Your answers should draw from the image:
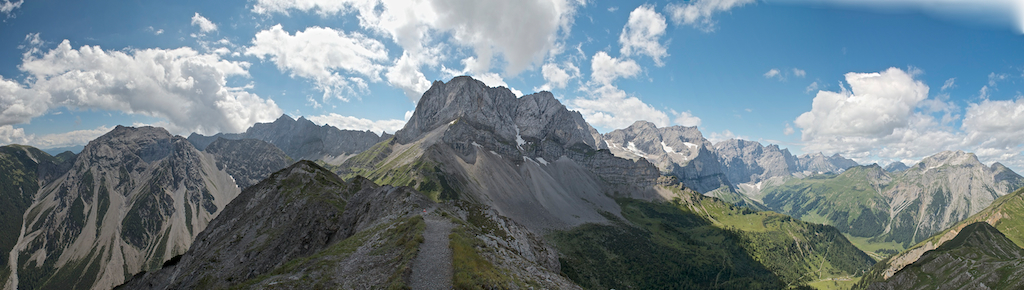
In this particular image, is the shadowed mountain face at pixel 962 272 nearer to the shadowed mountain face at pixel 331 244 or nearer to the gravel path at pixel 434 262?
the shadowed mountain face at pixel 331 244

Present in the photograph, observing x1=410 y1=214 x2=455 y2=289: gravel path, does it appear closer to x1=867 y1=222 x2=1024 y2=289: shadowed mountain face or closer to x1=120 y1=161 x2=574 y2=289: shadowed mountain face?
x1=120 y1=161 x2=574 y2=289: shadowed mountain face

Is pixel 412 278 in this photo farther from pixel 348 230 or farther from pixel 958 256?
pixel 958 256

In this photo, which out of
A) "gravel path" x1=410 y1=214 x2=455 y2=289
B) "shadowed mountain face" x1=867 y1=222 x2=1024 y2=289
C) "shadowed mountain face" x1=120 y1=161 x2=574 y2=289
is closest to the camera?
"gravel path" x1=410 y1=214 x2=455 y2=289

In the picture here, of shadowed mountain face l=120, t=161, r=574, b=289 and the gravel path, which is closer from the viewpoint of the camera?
the gravel path

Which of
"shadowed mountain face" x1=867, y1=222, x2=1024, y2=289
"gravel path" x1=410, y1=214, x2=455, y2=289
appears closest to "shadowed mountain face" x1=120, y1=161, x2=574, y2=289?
"gravel path" x1=410, y1=214, x2=455, y2=289

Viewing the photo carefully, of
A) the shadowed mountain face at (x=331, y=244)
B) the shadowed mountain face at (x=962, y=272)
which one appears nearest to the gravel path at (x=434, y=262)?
the shadowed mountain face at (x=331, y=244)

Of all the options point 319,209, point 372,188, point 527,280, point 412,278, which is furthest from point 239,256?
point 527,280

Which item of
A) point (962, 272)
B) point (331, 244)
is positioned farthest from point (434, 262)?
point (962, 272)

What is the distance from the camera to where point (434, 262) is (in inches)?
1762

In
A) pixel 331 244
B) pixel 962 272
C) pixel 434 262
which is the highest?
pixel 434 262

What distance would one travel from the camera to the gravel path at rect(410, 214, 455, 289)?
3975cm

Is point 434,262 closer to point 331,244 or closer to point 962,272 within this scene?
point 331,244

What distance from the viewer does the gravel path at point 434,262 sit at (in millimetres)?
39750

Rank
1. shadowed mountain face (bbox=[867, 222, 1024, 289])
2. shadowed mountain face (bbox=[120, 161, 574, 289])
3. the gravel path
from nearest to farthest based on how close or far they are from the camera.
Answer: the gravel path
shadowed mountain face (bbox=[120, 161, 574, 289])
shadowed mountain face (bbox=[867, 222, 1024, 289])
